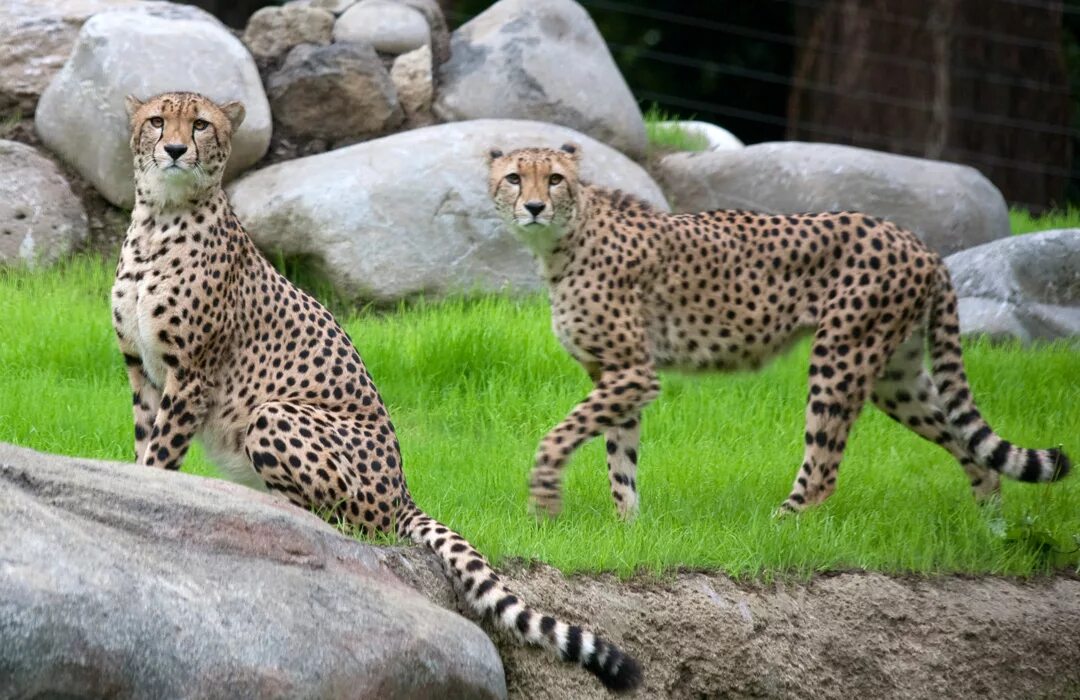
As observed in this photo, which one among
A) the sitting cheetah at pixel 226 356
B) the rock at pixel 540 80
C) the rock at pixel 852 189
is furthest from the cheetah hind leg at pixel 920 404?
the rock at pixel 540 80

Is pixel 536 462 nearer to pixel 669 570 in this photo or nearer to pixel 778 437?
pixel 669 570

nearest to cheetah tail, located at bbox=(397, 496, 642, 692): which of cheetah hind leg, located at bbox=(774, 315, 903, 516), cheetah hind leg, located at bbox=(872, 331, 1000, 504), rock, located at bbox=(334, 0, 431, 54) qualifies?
cheetah hind leg, located at bbox=(774, 315, 903, 516)

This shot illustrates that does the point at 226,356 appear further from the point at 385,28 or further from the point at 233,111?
the point at 385,28

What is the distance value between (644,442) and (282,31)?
162 inches

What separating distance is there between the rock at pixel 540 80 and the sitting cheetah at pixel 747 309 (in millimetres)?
3597

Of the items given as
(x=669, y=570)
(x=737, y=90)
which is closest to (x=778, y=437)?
(x=669, y=570)

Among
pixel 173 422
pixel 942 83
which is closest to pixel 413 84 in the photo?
pixel 942 83

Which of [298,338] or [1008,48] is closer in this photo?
[298,338]

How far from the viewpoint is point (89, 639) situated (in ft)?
12.3

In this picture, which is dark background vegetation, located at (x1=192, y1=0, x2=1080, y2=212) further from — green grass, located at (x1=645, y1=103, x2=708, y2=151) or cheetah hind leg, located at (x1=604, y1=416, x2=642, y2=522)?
cheetah hind leg, located at (x1=604, y1=416, x2=642, y2=522)

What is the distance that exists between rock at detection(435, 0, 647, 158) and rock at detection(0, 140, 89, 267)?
238cm

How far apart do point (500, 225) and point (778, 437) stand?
2.31 meters

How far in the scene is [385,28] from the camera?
1041cm

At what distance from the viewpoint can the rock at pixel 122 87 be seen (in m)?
9.21
